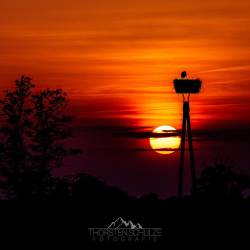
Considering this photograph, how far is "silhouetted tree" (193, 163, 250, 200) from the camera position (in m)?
90.4

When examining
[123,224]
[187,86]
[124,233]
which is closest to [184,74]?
[187,86]

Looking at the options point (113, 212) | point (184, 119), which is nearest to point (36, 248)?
point (113, 212)

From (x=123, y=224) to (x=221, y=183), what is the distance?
51.8 ft

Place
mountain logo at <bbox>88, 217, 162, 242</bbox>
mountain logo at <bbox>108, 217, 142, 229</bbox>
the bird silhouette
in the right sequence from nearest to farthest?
mountain logo at <bbox>88, 217, 162, 242</bbox> < mountain logo at <bbox>108, 217, 142, 229</bbox> < the bird silhouette

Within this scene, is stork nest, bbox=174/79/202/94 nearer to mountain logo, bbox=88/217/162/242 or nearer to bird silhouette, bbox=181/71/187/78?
bird silhouette, bbox=181/71/187/78

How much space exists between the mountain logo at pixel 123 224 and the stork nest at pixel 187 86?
1268 centimetres

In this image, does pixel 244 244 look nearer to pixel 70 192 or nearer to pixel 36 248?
pixel 36 248

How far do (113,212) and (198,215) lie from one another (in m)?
6.11

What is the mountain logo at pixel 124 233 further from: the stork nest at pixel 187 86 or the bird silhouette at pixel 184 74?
the stork nest at pixel 187 86

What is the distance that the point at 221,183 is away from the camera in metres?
92.8

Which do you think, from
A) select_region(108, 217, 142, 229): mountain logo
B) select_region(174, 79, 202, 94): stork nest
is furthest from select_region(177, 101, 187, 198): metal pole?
select_region(108, 217, 142, 229): mountain logo

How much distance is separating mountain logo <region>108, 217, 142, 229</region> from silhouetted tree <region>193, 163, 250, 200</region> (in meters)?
10.9

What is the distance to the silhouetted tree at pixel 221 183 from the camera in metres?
90.4

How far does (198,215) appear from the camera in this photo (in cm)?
8219
